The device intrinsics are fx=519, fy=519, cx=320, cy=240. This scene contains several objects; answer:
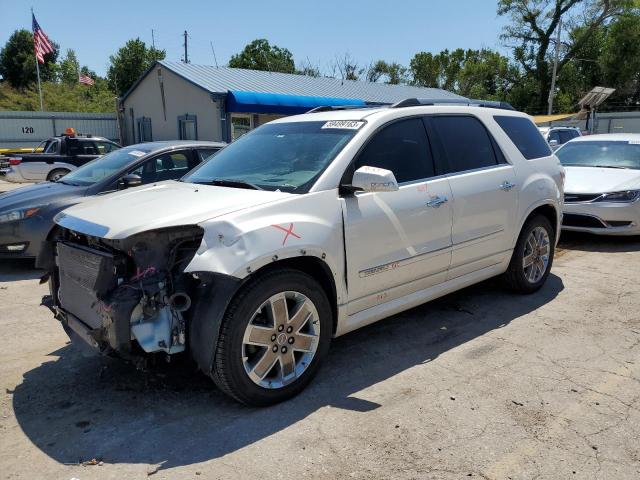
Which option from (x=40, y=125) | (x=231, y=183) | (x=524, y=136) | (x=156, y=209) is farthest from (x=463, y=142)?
(x=40, y=125)

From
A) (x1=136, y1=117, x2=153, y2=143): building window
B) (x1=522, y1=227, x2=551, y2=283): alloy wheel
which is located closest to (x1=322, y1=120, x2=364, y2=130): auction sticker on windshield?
(x1=522, y1=227, x2=551, y2=283): alloy wheel

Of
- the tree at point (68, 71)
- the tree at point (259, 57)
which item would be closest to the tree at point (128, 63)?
the tree at point (68, 71)

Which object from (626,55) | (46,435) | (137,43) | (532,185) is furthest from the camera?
(137,43)

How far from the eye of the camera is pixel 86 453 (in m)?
2.81

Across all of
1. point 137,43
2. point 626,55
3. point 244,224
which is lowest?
point 244,224

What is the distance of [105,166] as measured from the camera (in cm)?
678

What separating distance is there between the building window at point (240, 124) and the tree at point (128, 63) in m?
31.0

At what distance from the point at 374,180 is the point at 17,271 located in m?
5.51

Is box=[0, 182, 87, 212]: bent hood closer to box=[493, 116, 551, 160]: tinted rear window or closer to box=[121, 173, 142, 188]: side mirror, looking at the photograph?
box=[121, 173, 142, 188]: side mirror

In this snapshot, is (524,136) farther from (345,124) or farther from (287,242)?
(287,242)

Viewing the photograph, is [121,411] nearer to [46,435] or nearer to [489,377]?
[46,435]

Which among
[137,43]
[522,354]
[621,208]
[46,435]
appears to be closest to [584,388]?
[522,354]

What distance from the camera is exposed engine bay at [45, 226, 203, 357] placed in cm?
296

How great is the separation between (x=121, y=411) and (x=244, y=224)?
4.66 ft
